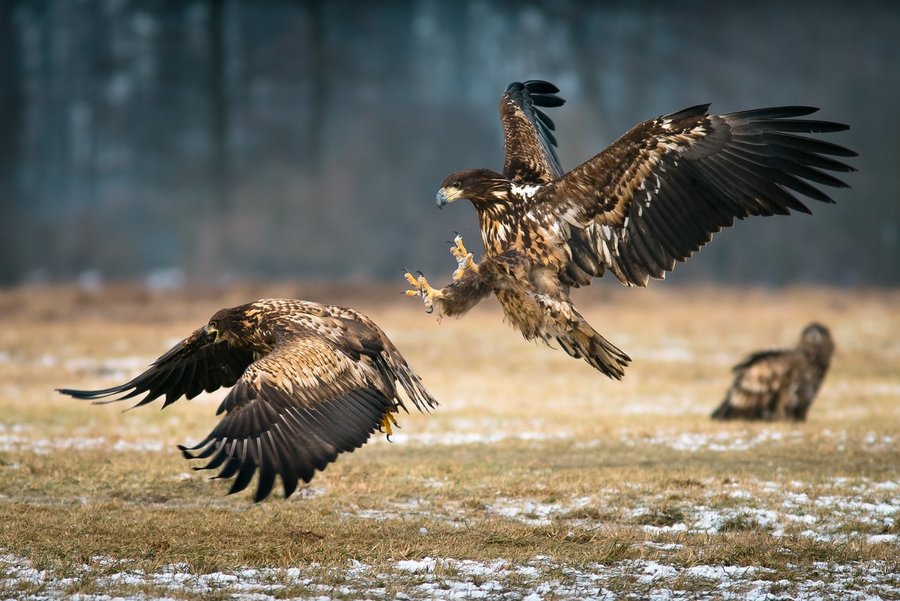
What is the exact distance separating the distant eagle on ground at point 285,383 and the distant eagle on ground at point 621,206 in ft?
2.29

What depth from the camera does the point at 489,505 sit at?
8258 millimetres

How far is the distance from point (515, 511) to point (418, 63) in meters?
36.0

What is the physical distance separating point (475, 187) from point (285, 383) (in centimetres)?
244

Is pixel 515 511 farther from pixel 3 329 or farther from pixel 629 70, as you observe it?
pixel 629 70

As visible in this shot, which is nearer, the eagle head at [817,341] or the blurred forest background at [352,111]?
the eagle head at [817,341]

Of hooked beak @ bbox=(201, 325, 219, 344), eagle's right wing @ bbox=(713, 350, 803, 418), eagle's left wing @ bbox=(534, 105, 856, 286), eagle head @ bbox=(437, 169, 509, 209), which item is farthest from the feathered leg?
eagle's right wing @ bbox=(713, 350, 803, 418)

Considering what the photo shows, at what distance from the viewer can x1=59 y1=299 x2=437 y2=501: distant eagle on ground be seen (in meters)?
6.25

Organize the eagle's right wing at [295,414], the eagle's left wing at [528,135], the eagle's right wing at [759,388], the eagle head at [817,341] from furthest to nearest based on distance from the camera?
the eagle head at [817,341], the eagle's right wing at [759,388], the eagle's left wing at [528,135], the eagle's right wing at [295,414]

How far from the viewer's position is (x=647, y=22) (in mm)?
42406

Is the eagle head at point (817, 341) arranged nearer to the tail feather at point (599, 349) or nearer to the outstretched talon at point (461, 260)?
the tail feather at point (599, 349)

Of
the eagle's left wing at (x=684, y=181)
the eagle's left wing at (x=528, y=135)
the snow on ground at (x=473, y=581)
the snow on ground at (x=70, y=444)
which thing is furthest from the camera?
the snow on ground at (x=70, y=444)

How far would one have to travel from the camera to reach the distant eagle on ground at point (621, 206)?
770 cm

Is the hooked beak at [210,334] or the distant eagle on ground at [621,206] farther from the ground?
the distant eagle on ground at [621,206]

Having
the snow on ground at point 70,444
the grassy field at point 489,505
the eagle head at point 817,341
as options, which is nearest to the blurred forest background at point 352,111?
the grassy field at point 489,505
